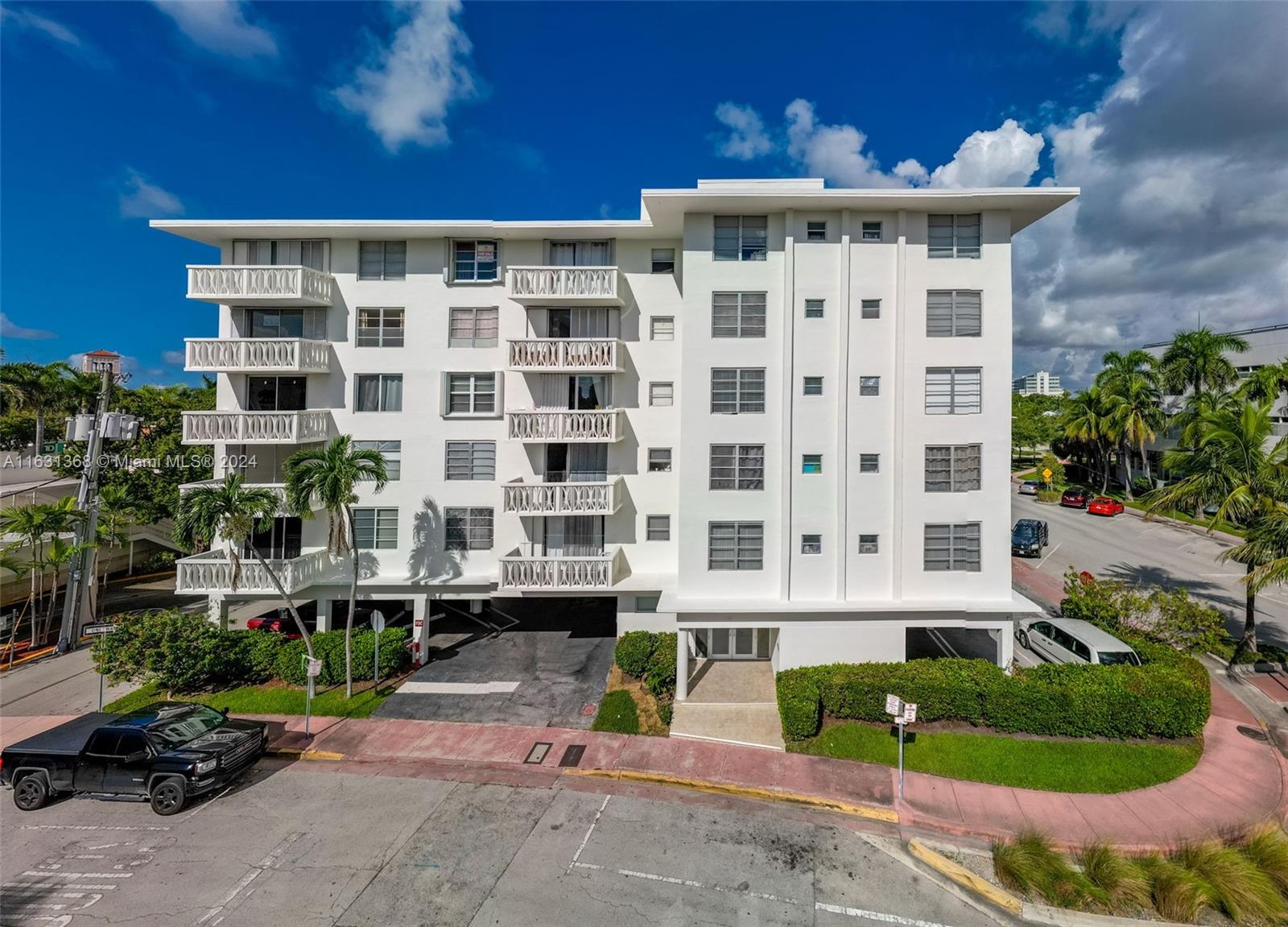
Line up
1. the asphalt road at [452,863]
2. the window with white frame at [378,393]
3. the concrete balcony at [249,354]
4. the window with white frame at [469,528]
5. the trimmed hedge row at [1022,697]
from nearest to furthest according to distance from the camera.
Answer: the asphalt road at [452,863] < the trimmed hedge row at [1022,697] < the concrete balcony at [249,354] < the window with white frame at [469,528] < the window with white frame at [378,393]

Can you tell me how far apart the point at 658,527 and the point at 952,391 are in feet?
33.1

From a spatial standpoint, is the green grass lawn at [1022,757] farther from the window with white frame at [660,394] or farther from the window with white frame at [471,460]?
the window with white frame at [471,460]

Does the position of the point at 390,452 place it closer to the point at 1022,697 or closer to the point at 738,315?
the point at 738,315

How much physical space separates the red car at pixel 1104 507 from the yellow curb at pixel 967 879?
4160 centimetres

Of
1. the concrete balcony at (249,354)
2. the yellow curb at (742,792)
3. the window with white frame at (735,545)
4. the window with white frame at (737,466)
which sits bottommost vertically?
the yellow curb at (742,792)

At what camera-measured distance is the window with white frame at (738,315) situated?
56.0 ft

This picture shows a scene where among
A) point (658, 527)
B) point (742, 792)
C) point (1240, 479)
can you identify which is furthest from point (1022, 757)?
point (1240, 479)

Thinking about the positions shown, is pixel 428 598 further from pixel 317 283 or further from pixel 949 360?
pixel 949 360

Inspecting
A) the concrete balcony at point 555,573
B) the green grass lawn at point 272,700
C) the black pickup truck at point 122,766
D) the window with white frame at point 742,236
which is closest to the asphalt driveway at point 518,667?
the green grass lawn at point 272,700

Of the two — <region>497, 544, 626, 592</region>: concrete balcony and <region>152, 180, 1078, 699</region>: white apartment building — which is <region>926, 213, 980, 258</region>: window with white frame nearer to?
<region>152, 180, 1078, 699</region>: white apartment building

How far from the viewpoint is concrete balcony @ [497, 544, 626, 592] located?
17812 mm

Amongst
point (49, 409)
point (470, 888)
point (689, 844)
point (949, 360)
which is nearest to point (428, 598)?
point (470, 888)

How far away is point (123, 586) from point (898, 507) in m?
35.4

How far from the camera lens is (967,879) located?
10.1 m
